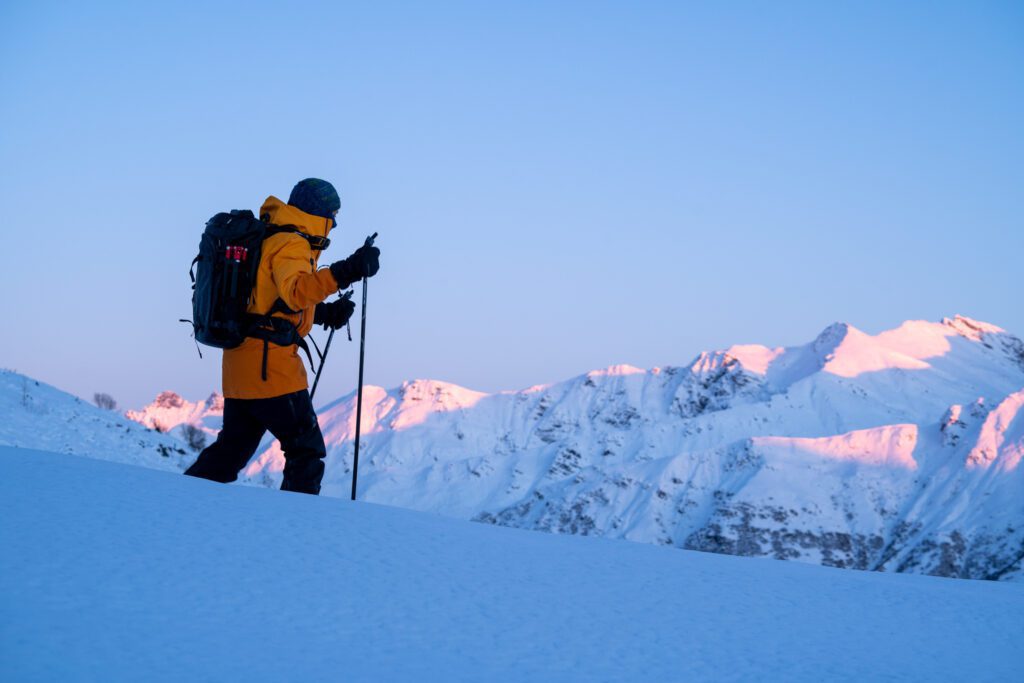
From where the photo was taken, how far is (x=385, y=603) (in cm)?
436

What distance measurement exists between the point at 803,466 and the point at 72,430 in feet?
400

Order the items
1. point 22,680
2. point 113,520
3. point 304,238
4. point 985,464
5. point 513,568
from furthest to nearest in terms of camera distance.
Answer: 1. point 985,464
2. point 304,238
3. point 513,568
4. point 113,520
5. point 22,680

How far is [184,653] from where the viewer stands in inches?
142

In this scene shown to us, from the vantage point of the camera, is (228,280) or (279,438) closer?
(228,280)

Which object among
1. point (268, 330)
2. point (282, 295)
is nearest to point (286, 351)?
point (268, 330)

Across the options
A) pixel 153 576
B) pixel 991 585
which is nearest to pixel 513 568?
pixel 153 576

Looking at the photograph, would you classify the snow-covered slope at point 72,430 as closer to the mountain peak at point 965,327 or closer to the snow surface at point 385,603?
the snow surface at point 385,603

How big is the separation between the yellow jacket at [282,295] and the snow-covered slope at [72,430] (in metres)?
10.6

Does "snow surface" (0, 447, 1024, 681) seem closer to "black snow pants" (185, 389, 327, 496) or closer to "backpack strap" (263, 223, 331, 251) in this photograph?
"black snow pants" (185, 389, 327, 496)

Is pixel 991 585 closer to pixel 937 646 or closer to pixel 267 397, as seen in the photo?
pixel 937 646

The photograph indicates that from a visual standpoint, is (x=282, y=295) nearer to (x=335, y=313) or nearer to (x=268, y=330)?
(x=268, y=330)

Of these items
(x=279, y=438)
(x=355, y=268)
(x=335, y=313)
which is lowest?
(x=279, y=438)

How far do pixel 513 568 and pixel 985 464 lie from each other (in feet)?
394

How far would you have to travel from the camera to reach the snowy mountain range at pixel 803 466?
113938 mm
